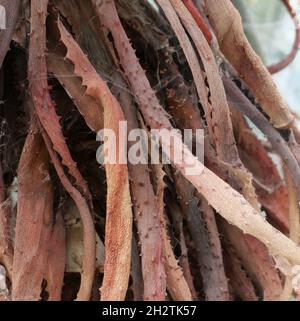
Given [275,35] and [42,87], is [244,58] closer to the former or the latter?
[42,87]

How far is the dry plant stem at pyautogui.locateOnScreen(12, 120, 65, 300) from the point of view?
1.60ft

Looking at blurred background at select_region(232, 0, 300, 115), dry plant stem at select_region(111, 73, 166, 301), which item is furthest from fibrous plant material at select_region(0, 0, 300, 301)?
blurred background at select_region(232, 0, 300, 115)

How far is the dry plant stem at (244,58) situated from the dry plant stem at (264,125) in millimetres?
13

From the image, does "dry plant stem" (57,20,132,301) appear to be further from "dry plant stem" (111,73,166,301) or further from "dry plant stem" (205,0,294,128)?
"dry plant stem" (205,0,294,128)

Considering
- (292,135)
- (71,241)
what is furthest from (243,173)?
(71,241)

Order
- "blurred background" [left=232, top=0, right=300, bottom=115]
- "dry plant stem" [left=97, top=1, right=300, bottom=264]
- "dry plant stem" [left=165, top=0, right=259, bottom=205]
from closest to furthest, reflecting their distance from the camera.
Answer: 1. "dry plant stem" [left=97, top=1, right=300, bottom=264]
2. "dry plant stem" [left=165, top=0, right=259, bottom=205]
3. "blurred background" [left=232, top=0, right=300, bottom=115]

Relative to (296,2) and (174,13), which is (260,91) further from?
(296,2)

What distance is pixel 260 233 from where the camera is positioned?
416 mm

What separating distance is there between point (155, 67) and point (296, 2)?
0.81 feet

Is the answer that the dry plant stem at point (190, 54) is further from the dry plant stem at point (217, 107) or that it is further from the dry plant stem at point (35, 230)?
the dry plant stem at point (35, 230)

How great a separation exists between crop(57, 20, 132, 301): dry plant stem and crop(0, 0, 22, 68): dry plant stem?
5cm

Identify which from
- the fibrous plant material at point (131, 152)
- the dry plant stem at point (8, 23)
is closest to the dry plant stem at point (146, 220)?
the fibrous plant material at point (131, 152)

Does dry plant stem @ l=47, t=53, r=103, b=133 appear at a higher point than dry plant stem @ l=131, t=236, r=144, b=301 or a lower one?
higher

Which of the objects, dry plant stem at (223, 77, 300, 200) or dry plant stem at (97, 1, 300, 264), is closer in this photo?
dry plant stem at (97, 1, 300, 264)
